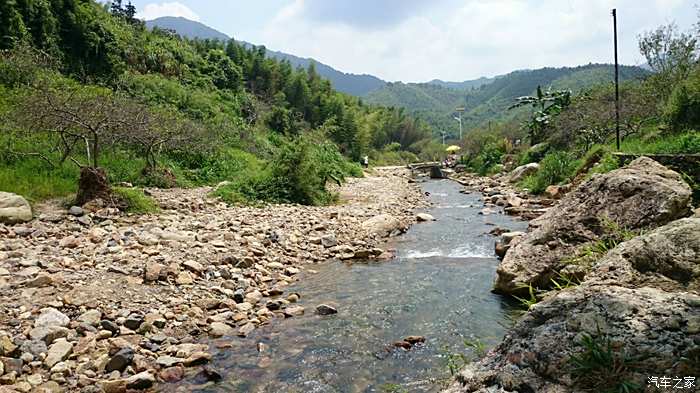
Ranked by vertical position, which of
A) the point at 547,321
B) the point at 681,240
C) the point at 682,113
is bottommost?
the point at 547,321

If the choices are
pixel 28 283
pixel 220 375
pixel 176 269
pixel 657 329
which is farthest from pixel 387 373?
pixel 28 283

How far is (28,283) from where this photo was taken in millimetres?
5660

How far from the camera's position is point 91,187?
33.1ft

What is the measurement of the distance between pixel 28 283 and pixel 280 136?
30630 mm

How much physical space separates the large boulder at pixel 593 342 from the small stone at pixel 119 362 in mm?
3465

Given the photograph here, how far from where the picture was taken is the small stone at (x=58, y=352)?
443cm

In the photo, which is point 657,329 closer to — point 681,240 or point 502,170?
point 681,240

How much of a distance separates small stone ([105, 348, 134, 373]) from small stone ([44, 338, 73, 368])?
459mm

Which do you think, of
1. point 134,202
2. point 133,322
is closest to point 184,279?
point 133,322

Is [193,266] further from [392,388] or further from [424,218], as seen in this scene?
[424,218]

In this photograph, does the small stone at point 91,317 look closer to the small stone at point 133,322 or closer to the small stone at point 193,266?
the small stone at point 133,322

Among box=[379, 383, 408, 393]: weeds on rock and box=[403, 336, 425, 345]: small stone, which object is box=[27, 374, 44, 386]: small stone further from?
box=[403, 336, 425, 345]: small stone

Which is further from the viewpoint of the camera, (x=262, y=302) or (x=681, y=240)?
(x=262, y=302)

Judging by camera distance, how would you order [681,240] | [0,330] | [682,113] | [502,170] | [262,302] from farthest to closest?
1. [502,170]
2. [682,113]
3. [262,302]
4. [0,330]
5. [681,240]
